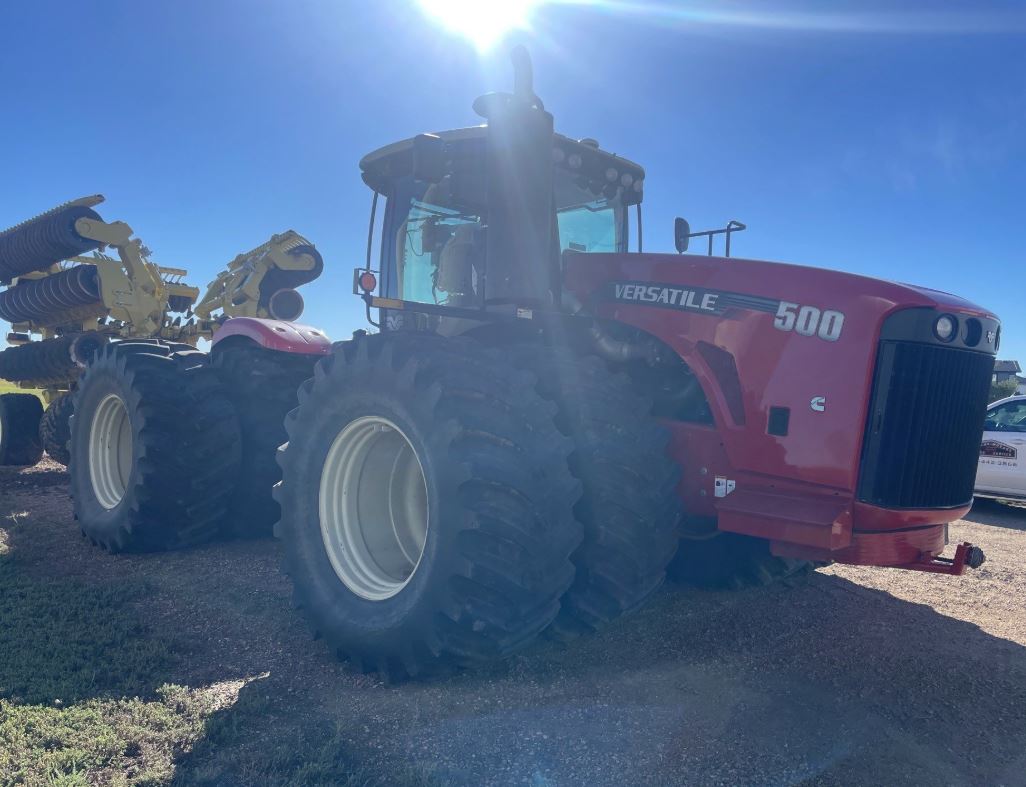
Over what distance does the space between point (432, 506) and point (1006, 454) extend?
8685mm

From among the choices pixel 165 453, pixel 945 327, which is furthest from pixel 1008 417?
pixel 165 453

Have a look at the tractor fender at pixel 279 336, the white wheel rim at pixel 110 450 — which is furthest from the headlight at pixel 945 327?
the white wheel rim at pixel 110 450

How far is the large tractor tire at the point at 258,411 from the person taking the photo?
552 centimetres

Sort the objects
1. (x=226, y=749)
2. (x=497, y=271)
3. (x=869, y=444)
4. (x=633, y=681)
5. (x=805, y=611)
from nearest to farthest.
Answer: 1. (x=226, y=749)
2. (x=869, y=444)
3. (x=633, y=681)
4. (x=497, y=271)
5. (x=805, y=611)

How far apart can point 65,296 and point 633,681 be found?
9356 mm

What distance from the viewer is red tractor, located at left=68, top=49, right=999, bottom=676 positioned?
3.08 metres

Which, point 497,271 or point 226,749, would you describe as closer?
point 226,749

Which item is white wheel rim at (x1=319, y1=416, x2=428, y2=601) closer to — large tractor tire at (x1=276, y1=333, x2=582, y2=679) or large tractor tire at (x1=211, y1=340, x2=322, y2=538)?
large tractor tire at (x1=276, y1=333, x2=582, y2=679)

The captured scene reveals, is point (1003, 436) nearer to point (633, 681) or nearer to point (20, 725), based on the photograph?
point (633, 681)

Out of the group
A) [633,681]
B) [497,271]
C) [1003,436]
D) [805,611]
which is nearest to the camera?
[633,681]

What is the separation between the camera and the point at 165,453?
16.8 ft

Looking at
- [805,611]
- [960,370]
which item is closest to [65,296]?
[805,611]

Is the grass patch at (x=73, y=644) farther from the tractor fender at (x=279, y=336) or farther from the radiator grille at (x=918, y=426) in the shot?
the radiator grille at (x=918, y=426)

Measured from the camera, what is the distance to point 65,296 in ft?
32.3
